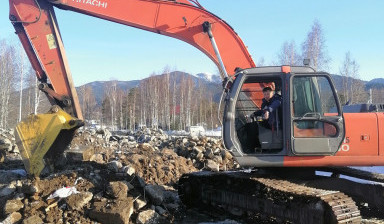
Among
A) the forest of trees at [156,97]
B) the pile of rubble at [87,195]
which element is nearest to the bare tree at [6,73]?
the forest of trees at [156,97]

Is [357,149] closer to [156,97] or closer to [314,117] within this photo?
[314,117]

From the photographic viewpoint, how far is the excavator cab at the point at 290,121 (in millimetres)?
5039

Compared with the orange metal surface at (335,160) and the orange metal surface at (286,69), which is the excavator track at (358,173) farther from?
the orange metal surface at (286,69)

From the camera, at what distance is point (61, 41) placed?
23.3 ft

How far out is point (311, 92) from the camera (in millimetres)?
5293

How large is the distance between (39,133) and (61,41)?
1819 mm

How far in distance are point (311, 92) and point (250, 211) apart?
6.57 feet

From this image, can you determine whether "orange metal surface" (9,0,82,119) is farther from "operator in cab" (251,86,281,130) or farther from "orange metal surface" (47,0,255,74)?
"operator in cab" (251,86,281,130)

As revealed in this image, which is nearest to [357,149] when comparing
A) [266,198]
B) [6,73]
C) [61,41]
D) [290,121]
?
[290,121]

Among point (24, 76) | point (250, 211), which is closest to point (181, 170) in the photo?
point (250, 211)

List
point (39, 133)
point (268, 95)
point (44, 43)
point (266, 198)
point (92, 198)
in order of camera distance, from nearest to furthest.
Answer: point (266, 198) → point (268, 95) → point (92, 198) → point (39, 133) → point (44, 43)

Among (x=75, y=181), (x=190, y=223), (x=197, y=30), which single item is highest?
(x=197, y=30)

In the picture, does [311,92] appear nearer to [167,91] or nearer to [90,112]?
[167,91]

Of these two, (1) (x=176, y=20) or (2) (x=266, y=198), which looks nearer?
(2) (x=266, y=198)
